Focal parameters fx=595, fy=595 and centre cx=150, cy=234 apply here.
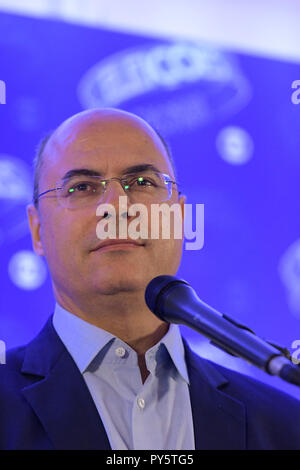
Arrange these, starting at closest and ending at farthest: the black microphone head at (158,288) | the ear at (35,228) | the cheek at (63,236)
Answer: the black microphone head at (158,288) < the cheek at (63,236) < the ear at (35,228)

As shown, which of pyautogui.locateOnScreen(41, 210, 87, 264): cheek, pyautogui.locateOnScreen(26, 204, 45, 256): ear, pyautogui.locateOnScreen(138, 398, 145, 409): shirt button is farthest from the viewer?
pyautogui.locateOnScreen(26, 204, 45, 256): ear

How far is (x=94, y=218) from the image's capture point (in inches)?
51.4

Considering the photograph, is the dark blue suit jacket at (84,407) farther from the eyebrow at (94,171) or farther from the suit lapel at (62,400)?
the eyebrow at (94,171)

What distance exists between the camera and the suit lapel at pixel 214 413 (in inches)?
46.6

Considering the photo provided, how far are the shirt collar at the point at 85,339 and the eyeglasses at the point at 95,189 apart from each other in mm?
261

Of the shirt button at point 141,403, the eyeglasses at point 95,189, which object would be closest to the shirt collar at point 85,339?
the shirt button at point 141,403

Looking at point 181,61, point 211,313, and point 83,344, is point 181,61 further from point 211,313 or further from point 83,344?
point 211,313

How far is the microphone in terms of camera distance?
2.50 feet

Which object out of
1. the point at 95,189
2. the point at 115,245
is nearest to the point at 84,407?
the point at 115,245

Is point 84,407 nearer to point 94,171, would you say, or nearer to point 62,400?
point 62,400

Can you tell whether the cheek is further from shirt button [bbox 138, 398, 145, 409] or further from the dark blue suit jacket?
shirt button [bbox 138, 398, 145, 409]

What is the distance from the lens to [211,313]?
0.87 m

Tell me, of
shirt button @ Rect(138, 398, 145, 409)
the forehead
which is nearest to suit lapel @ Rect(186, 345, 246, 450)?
shirt button @ Rect(138, 398, 145, 409)
